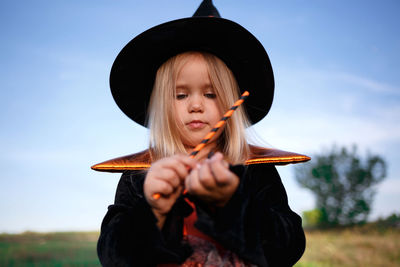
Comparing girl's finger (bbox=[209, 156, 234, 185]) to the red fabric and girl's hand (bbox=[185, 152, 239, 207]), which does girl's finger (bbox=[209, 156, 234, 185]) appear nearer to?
girl's hand (bbox=[185, 152, 239, 207])

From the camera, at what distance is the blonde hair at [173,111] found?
1.61m

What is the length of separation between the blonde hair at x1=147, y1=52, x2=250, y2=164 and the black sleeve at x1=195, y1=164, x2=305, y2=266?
0.55 feet

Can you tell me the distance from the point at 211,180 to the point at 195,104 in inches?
25.1

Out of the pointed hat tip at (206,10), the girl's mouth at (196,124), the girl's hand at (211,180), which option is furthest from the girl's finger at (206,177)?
the pointed hat tip at (206,10)

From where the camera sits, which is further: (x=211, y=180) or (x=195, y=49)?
(x=195, y=49)

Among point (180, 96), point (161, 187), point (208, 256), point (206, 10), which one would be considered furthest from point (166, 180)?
point (206, 10)

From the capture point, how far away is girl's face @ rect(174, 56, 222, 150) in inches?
60.5

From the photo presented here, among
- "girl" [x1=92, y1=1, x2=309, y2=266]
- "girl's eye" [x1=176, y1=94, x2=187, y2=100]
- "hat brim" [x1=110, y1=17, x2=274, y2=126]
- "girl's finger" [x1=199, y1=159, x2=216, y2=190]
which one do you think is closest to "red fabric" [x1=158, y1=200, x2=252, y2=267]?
"girl" [x1=92, y1=1, x2=309, y2=266]

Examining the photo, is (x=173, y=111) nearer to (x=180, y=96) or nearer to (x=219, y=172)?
(x=180, y=96)

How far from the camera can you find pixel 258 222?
112 centimetres

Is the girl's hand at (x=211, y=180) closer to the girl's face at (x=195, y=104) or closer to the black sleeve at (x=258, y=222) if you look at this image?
the black sleeve at (x=258, y=222)

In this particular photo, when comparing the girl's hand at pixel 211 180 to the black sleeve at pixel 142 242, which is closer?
the girl's hand at pixel 211 180

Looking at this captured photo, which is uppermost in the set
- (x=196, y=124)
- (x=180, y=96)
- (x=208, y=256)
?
(x=180, y=96)

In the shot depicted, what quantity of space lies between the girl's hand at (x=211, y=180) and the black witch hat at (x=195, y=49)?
85 cm
